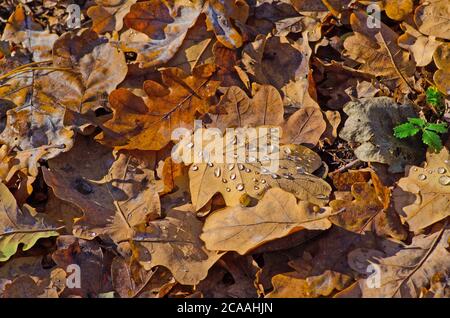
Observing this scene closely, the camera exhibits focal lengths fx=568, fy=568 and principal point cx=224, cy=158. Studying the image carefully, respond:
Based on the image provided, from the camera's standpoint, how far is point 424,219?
219 centimetres

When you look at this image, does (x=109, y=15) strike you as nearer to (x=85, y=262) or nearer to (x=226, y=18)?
(x=226, y=18)

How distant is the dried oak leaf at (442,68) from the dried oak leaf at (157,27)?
113 cm

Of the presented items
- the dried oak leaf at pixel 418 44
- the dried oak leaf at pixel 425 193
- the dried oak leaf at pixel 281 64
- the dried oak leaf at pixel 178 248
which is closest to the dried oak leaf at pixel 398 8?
the dried oak leaf at pixel 418 44

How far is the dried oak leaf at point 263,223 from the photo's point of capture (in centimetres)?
214

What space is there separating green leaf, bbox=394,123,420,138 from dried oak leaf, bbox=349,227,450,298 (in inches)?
16.5

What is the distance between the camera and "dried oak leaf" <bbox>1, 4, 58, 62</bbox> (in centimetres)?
290

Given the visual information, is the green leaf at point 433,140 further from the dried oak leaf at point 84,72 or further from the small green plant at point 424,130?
the dried oak leaf at point 84,72

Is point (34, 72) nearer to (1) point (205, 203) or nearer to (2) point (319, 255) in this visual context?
(1) point (205, 203)

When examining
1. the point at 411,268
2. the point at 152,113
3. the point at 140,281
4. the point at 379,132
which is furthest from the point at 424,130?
the point at 140,281

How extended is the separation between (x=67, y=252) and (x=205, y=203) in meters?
0.59

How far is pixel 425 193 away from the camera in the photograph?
2.24 metres

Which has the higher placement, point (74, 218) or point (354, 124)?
point (354, 124)

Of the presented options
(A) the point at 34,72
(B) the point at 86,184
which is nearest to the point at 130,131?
(B) the point at 86,184

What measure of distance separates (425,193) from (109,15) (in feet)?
5.70
